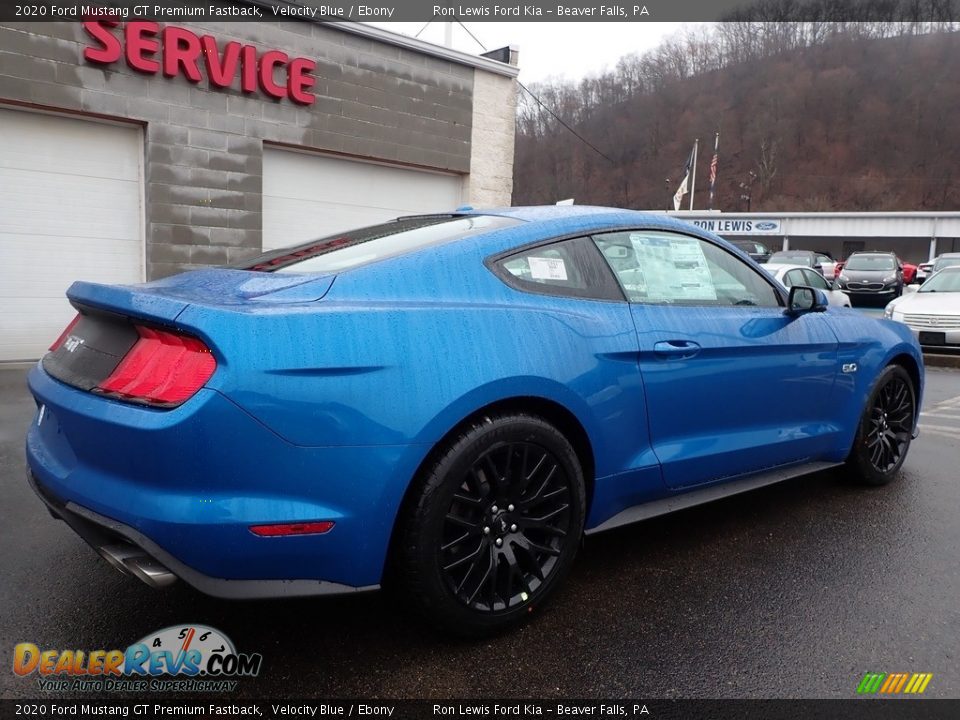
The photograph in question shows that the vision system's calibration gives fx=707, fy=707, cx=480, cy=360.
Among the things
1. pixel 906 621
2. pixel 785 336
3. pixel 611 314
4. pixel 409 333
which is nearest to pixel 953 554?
pixel 906 621

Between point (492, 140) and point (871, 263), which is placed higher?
point (492, 140)

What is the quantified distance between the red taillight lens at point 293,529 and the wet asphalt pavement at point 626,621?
1.33 ft

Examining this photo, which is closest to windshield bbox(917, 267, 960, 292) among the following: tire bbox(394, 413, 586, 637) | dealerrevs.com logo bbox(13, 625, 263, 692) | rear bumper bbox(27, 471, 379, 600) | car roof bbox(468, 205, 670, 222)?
car roof bbox(468, 205, 670, 222)

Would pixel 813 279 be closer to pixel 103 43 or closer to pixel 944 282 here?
pixel 944 282

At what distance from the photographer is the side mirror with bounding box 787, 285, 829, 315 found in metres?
3.34

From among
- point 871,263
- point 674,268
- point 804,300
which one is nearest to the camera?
point 674,268

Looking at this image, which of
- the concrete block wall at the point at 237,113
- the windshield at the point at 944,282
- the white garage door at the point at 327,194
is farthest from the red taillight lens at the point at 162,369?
the windshield at the point at 944,282

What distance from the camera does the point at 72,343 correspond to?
7.65 feet

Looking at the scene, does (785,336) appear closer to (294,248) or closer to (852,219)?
(294,248)

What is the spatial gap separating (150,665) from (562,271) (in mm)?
1876

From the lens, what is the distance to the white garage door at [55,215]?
7.86 meters

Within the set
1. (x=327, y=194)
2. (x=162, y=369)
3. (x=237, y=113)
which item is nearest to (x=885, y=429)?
(x=162, y=369)

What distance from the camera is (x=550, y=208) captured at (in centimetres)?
301

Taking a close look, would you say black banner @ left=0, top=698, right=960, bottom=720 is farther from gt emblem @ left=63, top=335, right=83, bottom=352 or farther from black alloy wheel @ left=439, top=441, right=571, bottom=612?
gt emblem @ left=63, top=335, right=83, bottom=352
